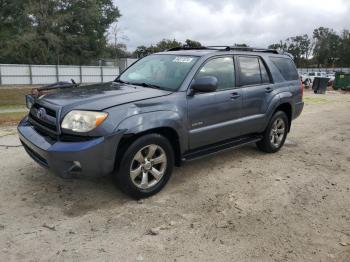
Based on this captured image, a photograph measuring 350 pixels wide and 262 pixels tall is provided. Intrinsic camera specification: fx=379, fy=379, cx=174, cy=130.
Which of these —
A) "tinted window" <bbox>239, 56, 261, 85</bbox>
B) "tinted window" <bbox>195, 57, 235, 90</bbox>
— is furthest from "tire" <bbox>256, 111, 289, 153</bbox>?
"tinted window" <bbox>195, 57, 235, 90</bbox>

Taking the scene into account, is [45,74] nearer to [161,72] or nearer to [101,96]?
[161,72]

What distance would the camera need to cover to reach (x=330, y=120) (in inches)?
417

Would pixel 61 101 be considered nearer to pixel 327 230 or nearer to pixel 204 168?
pixel 204 168

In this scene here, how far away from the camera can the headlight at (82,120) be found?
3871 millimetres

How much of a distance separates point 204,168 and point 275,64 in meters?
2.25

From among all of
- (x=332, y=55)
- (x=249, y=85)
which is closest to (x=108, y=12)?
(x=249, y=85)

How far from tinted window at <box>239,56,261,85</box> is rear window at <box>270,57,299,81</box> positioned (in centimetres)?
56

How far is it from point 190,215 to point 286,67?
12.4 ft

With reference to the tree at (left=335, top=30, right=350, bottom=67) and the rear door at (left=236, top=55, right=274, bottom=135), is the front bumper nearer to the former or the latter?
the rear door at (left=236, top=55, right=274, bottom=135)

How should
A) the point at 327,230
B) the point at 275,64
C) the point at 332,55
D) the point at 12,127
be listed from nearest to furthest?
1. the point at 327,230
2. the point at 275,64
3. the point at 12,127
4. the point at 332,55

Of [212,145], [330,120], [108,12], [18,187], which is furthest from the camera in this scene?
[108,12]

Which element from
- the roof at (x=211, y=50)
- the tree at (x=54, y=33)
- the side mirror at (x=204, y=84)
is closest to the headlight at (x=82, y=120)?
the side mirror at (x=204, y=84)

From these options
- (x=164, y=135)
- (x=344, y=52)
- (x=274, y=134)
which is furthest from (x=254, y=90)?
(x=344, y=52)

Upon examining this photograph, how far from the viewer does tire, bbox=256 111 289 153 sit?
626 centimetres
